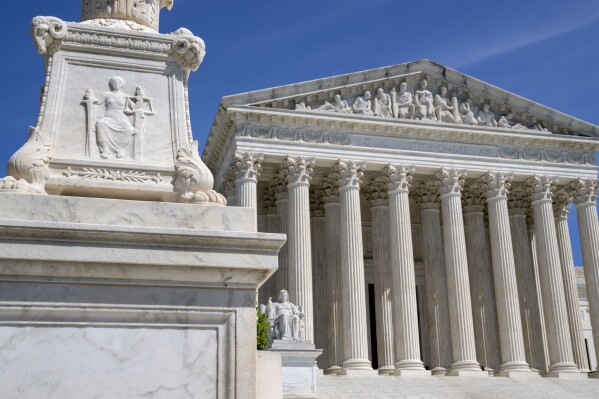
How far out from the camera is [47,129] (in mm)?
6035

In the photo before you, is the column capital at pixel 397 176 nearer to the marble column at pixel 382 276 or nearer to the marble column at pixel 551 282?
the marble column at pixel 382 276

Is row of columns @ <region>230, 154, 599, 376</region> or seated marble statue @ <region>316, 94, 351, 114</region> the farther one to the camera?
seated marble statue @ <region>316, 94, 351, 114</region>

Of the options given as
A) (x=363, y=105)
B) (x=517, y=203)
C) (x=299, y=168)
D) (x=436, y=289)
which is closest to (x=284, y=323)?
(x=299, y=168)

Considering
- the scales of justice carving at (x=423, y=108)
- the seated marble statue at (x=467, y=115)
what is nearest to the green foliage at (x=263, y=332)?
the scales of justice carving at (x=423, y=108)

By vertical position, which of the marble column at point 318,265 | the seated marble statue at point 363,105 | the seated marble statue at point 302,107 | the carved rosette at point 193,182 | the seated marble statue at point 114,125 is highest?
the seated marble statue at point 363,105

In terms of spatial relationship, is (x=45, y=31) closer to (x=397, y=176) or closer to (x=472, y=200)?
(x=397, y=176)

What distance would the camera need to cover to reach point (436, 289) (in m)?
45.3

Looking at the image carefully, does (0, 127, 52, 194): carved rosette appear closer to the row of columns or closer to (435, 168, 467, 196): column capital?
the row of columns

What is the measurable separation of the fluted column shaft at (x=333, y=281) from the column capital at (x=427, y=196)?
19.6 feet

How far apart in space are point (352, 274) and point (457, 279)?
248 inches

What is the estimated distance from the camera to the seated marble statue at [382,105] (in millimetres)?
43562

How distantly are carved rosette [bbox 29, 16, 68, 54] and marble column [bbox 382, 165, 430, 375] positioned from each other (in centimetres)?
3502

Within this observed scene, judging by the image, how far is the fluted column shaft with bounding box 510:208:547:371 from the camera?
47.3 m

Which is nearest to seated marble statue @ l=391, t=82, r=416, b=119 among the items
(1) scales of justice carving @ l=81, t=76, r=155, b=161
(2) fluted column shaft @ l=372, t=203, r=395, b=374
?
(2) fluted column shaft @ l=372, t=203, r=395, b=374
